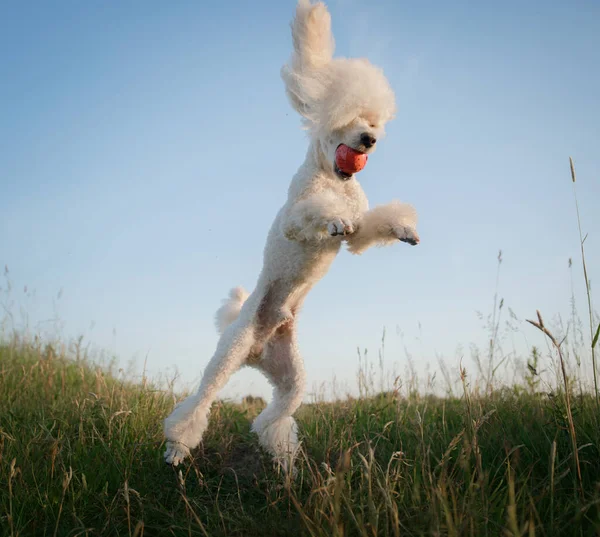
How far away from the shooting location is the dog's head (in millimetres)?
3008

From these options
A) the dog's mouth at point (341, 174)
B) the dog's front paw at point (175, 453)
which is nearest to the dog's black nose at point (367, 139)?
the dog's mouth at point (341, 174)

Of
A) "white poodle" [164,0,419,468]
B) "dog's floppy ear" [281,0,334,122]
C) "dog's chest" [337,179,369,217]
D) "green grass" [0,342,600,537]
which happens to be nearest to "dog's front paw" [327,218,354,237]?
"white poodle" [164,0,419,468]

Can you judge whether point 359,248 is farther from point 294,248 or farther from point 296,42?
point 296,42

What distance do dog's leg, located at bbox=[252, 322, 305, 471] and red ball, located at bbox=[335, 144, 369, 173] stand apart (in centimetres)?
118

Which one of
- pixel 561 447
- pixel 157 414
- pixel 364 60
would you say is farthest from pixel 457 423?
pixel 364 60

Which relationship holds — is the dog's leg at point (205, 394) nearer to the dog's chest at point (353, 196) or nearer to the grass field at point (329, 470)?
the grass field at point (329, 470)

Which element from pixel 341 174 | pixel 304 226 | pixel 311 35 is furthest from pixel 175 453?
pixel 311 35

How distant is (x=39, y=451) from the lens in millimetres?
3084

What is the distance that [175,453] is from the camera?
10.3 feet

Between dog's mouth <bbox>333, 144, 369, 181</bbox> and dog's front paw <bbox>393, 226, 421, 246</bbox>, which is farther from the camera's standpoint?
dog's mouth <bbox>333, 144, 369, 181</bbox>

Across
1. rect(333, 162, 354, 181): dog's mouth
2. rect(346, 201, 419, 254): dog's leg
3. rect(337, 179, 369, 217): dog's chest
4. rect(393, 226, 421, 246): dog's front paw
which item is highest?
rect(333, 162, 354, 181): dog's mouth

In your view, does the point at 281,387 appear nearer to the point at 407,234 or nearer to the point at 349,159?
the point at 407,234

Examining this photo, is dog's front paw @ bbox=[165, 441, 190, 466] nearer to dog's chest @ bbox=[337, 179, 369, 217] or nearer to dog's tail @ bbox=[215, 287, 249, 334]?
dog's tail @ bbox=[215, 287, 249, 334]

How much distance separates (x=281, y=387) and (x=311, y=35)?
240cm
